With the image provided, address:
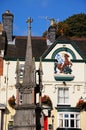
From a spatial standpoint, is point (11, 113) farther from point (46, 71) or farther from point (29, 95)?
point (29, 95)

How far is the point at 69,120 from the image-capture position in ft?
122

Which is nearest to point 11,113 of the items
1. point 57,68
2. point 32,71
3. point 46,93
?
point 46,93

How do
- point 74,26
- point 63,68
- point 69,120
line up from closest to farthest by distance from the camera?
1. point 69,120
2. point 63,68
3. point 74,26

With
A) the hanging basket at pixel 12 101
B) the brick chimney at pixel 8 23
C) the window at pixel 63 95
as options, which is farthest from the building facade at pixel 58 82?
the brick chimney at pixel 8 23

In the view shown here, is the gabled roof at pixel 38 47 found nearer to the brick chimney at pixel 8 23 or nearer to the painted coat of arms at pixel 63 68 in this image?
the brick chimney at pixel 8 23

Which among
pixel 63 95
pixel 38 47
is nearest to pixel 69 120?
pixel 63 95

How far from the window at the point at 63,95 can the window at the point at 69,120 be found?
1.14 meters

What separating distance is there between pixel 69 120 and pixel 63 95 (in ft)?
7.82

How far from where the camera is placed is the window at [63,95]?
37.6 meters

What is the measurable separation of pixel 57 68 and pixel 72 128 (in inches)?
227

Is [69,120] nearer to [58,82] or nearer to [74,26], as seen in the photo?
[58,82]

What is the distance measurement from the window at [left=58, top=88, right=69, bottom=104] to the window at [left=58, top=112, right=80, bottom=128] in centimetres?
114

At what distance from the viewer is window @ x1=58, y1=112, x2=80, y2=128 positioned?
122 ft

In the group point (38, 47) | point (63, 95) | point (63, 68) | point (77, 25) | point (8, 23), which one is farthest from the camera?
point (77, 25)
